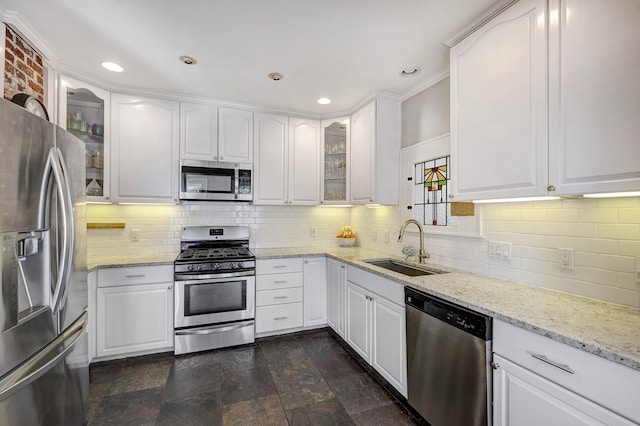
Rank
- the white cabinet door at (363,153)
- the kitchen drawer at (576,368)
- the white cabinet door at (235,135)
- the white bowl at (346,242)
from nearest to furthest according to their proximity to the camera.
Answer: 1. the kitchen drawer at (576,368)
2. the white cabinet door at (363,153)
3. the white cabinet door at (235,135)
4. the white bowl at (346,242)

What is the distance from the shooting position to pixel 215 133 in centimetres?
308

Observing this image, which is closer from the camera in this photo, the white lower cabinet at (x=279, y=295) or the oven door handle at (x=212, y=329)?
the oven door handle at (x=212, y=329)

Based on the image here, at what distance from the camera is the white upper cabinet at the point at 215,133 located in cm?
297

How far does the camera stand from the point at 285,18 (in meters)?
1.76

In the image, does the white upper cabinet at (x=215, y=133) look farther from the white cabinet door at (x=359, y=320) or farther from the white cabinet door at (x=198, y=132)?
the white cabinet door at (x=359, y=320)

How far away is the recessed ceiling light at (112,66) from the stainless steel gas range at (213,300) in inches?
66.3

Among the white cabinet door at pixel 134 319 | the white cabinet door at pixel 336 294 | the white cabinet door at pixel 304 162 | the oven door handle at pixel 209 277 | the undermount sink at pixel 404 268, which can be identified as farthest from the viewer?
the white cabinet door at pixel 304 162

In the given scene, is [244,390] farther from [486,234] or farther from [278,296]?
[486,234]

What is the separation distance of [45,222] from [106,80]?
76.9 inches

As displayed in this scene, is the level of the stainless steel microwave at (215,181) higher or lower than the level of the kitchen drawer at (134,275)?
higher

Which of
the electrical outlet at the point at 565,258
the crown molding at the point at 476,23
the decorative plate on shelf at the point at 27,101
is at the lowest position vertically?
the electrical outlet at the point at 565,258

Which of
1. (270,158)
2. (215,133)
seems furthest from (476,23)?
(215,133)

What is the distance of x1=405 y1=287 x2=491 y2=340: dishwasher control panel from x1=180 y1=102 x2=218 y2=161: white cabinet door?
241 centimetres

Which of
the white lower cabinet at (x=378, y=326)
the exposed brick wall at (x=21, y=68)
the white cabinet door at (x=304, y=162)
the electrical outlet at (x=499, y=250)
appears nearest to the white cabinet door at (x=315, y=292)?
the white lower cabinet at (x=378, y=326)
